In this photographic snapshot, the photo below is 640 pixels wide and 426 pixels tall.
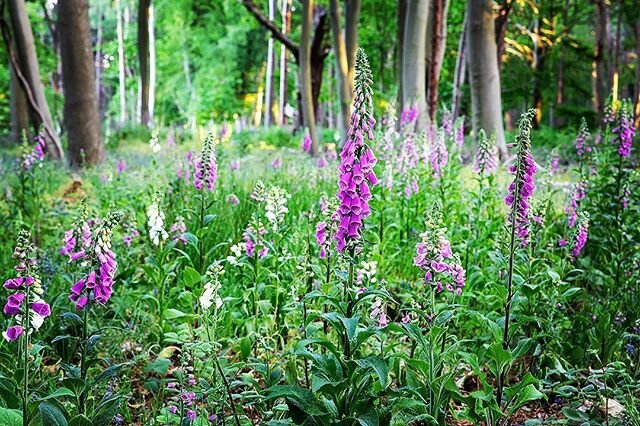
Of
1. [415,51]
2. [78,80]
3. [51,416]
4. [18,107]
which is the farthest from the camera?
[18,107]

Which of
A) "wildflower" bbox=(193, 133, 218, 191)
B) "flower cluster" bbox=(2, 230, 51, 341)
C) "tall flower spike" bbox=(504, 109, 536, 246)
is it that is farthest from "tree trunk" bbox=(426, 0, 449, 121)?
"flower cluster" bbox=(2, 230, 51, 341)

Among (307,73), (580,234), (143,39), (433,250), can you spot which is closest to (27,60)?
(307,73)

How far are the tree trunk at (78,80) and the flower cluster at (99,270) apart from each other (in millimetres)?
6856

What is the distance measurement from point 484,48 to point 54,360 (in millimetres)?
8242

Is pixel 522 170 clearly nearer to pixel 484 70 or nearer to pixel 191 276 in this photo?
pixel 191 276

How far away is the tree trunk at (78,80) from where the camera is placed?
347 inches

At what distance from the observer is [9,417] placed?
6.84 ft

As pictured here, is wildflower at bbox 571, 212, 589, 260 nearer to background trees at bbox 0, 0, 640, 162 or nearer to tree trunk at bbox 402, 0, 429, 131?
background trees at bbox 0, 0, 640, 162

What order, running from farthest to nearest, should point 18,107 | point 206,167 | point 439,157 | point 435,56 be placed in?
1. point 18,107
2. point 435,56
3. point 439,157
4. point 206,167

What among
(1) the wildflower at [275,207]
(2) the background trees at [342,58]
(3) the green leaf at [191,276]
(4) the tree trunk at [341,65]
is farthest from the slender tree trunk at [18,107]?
(3) the green leaf at [191,276]

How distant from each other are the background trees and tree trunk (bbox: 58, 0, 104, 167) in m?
0.29

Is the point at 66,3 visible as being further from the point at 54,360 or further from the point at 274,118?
the point at 274,118

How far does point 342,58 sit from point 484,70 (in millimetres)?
3098

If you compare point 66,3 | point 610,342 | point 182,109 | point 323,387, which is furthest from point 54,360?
point 182,109
